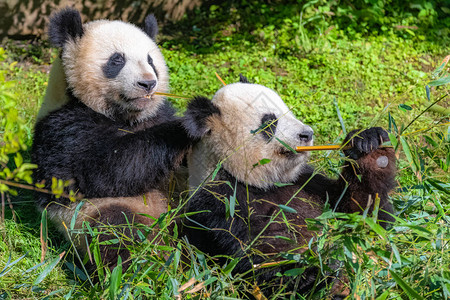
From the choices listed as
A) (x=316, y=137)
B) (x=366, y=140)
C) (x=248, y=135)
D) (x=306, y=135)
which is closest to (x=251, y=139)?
(x=248, y=135)

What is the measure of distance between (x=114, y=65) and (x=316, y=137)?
2242 mm

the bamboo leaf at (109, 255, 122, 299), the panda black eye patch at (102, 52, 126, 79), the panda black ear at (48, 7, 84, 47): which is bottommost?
the bamboo leaf at (109, 255, 122, 299)

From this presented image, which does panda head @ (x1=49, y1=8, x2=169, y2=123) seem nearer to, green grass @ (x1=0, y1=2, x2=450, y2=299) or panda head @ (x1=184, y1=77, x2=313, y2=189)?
green grass @ (x1=0, y1=2, x2=450, y2=299)

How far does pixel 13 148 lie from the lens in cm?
231

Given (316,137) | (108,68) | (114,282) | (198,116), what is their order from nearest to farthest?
1. (114,282)
2. (198,116)
3. (108,68)
4. (316,137)

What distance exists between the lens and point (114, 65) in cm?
420

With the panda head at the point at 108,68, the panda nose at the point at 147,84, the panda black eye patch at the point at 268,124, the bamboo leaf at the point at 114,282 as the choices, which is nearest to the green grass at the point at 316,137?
the bamboo leaf at the point at 114,282

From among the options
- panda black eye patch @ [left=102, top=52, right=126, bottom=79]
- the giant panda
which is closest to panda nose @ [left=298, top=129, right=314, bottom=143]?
the giant panda

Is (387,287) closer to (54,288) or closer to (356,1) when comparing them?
(54,288)

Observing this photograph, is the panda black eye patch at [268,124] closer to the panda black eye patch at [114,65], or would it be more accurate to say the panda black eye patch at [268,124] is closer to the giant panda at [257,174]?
the giant panda at [257,174]

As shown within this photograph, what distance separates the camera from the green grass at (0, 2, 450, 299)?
2.98 meters

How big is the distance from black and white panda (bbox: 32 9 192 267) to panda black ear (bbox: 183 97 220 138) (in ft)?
0.62

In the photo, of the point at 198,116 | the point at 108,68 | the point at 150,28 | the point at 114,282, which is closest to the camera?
the point at 114,282

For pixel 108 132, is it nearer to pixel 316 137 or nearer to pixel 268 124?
pixel 268 124
